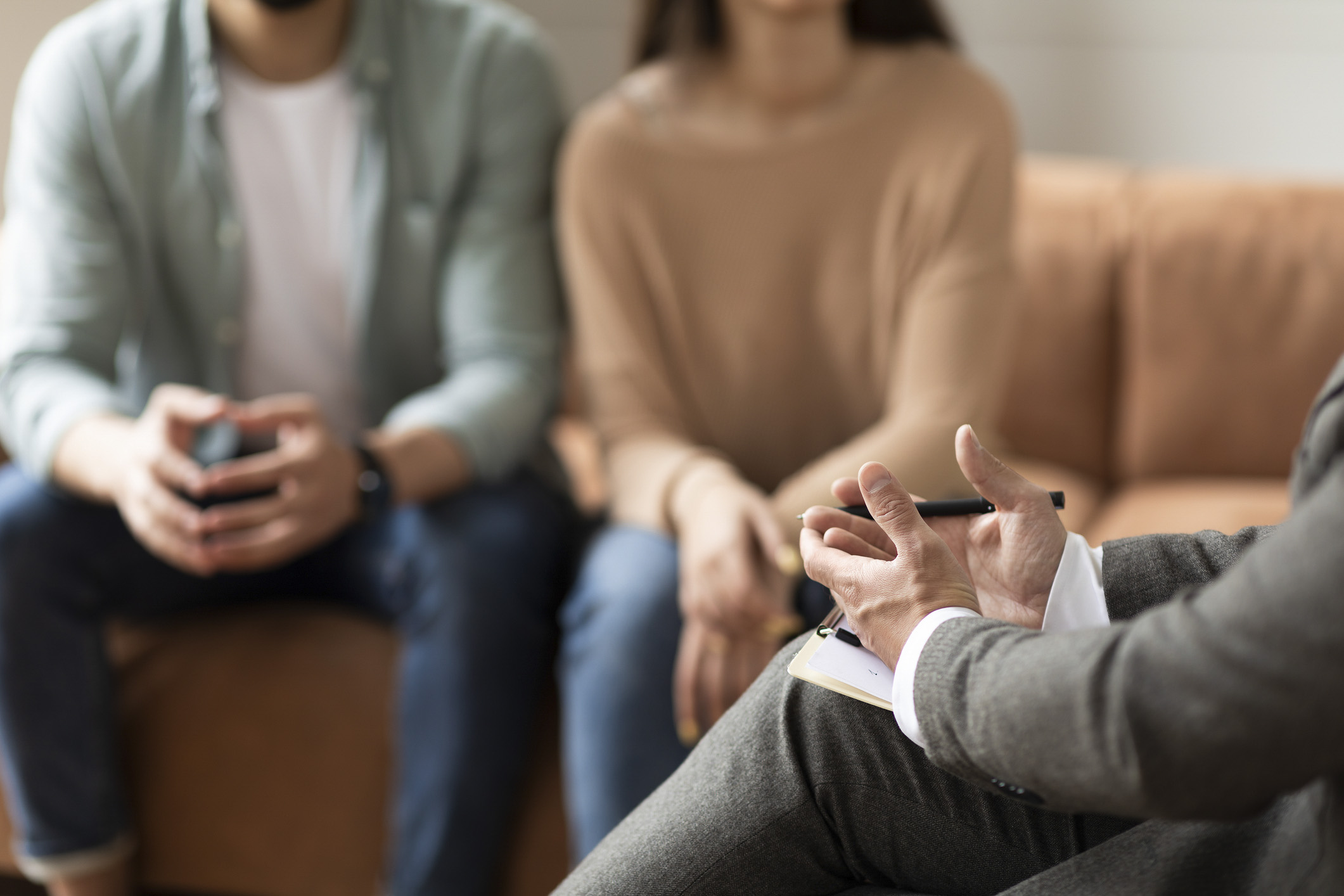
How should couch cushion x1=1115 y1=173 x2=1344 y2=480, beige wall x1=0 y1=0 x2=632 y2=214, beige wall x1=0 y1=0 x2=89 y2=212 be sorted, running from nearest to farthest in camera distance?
beige wall x1=0 y1=0 x2=89 y2=212 < couch cushion x1=1115 y1=173 x2=1344 y2=480 < beige wall x1=0 y1=0 x2=632 y2=214

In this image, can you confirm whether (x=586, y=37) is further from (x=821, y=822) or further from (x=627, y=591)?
(x=821, y=822)

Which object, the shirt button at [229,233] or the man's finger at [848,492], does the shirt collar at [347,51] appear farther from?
the man's finger at [848,492]

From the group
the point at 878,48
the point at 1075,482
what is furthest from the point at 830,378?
the point at 1075,482

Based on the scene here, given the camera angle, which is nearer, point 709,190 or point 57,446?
point 57,446

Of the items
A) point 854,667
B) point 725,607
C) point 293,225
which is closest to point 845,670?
point 854,667

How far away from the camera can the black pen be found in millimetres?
532

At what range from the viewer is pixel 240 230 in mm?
1135

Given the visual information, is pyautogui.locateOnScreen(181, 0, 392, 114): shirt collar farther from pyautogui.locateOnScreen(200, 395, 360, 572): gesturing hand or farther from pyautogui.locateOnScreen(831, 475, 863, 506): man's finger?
pyautogui.locateOnScreen(831, 475, 863, 506): man's finger

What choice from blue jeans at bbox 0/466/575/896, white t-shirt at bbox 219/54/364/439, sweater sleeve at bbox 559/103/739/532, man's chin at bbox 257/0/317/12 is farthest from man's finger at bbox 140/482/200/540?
man's chin at bbox 257/0/317/12

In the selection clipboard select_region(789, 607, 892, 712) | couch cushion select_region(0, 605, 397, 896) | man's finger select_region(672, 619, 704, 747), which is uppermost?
clipboard select_region(789, 607, 892, 712)

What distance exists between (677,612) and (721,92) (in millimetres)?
532

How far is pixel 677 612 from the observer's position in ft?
3.23

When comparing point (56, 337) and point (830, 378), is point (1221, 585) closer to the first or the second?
point (830, 378)

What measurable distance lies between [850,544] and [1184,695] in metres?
0.16
